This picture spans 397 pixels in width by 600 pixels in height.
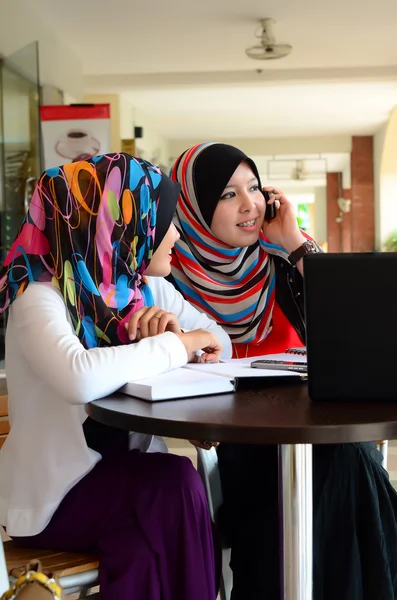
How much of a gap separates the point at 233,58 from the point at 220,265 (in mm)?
→ 6640

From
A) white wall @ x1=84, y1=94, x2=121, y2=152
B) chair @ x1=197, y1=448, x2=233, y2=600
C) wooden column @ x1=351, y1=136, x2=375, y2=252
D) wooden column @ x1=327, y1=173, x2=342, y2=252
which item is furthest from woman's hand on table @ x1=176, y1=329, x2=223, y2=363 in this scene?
wooden column @ x1=327, y1=173, x2=342, y2=252

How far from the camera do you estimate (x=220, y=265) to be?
196cm

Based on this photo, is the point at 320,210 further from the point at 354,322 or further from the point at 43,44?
the point at 354,322

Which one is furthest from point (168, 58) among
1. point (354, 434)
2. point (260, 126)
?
point (354, 434)

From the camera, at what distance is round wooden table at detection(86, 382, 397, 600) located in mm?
912

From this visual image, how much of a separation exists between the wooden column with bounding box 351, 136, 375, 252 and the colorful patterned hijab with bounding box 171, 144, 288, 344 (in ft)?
40.4

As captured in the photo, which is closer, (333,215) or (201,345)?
(201,345)

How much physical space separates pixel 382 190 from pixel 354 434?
13.0 meters

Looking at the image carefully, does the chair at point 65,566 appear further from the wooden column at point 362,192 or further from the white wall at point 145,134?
the wooden column at point 362,192

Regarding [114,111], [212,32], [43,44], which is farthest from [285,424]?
[114,111]

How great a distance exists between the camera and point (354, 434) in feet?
3.02

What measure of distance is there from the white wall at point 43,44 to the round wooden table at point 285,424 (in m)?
5.04

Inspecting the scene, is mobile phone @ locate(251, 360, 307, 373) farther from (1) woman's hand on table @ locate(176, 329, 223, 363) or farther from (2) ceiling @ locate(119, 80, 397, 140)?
(2) ceiling @ locate(119, 80, 397, 140)

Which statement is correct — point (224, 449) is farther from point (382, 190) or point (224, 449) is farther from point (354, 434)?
point (382, 190)
